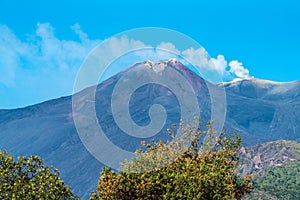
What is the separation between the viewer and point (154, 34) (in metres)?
23.1

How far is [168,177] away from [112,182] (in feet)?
10.0

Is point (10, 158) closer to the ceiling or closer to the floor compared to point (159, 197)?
closer to the ceiling

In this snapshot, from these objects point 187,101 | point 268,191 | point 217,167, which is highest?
point 268,191

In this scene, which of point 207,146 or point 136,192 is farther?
point 207,146

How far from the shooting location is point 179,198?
2394 centimetres

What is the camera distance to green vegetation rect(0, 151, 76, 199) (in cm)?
2442

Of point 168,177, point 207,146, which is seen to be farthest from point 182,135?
point 168,177

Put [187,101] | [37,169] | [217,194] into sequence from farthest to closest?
[187,101] → [37,169] → [217,194]

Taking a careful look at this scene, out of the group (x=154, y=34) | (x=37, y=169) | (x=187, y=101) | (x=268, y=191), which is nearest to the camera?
(x=154, y=34)

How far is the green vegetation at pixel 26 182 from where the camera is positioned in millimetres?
24422

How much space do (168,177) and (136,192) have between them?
6.04 feet

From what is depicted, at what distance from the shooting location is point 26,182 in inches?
1008

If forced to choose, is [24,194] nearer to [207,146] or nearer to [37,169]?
[37,169]

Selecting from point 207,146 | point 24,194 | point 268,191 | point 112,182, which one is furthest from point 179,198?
point 268,191
